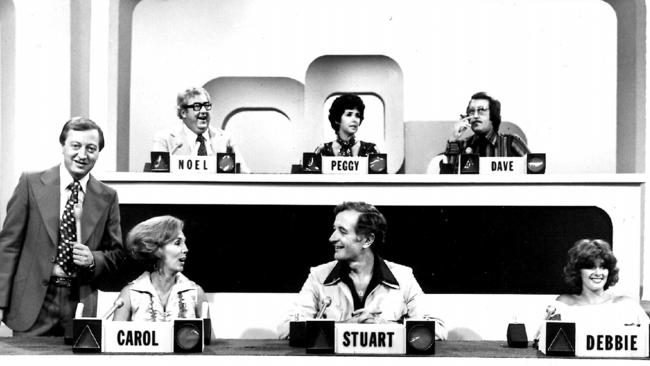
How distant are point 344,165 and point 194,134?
99 cm

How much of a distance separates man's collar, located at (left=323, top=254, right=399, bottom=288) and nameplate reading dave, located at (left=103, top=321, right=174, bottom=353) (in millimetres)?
860

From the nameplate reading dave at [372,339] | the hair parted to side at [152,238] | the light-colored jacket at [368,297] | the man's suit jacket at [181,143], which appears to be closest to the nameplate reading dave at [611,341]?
the nameplate reading dave at [372,339]

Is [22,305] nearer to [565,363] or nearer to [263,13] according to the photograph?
[565,363]

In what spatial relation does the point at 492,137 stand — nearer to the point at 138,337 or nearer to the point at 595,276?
the point at 595,276

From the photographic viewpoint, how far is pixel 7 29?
5.35 metres

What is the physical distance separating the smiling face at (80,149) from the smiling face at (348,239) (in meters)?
0.99

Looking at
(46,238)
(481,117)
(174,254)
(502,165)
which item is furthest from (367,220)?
(481,117)

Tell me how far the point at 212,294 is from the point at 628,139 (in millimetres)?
2896

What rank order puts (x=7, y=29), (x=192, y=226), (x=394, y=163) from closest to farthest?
1. (x=192, y=226)
2. (x=7, y=29)
3. (x=394, y=163)

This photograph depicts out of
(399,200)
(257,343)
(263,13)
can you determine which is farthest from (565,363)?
(263,13)

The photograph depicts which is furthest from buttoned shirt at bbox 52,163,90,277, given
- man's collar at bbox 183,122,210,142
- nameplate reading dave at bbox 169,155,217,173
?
man's collar at bbox 183,122,210,142

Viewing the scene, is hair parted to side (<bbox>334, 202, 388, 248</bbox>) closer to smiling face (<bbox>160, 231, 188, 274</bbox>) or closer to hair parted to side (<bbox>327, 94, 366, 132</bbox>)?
smiling face (<bbox>160, 231, 188, 274</bbox>)

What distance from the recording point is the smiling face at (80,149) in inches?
150

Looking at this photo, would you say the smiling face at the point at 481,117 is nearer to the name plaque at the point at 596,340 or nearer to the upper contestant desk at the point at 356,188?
the upper contestant desk at the point at 356,188
